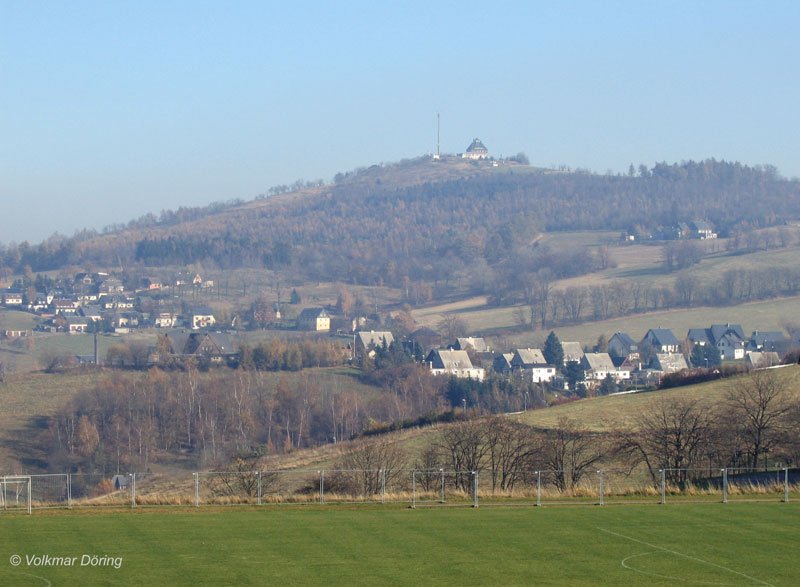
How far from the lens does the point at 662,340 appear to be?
132 metres

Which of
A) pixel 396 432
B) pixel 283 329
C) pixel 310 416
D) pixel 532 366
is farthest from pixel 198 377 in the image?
pixel 283 329

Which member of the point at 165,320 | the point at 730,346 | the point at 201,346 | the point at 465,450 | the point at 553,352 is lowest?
the point at 465,450

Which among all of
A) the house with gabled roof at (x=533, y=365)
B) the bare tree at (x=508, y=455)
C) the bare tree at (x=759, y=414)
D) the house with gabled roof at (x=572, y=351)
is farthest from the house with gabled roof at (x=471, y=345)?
the bare tree at (x=508, y=455)

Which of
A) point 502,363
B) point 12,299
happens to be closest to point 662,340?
point 502,363

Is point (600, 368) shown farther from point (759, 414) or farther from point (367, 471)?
point (367, 471)

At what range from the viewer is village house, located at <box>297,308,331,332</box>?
164 meters

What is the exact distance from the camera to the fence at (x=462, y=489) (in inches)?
1170

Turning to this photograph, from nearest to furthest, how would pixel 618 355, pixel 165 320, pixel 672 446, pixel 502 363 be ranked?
1. pixel 672 446
2. pixel 502 363
3. pixel 618 355
4. pixel 165 320

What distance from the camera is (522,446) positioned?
40.0 metres

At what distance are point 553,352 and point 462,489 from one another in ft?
304

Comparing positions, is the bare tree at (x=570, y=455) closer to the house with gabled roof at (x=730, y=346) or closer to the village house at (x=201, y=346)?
the village house at (x=201, y=346)

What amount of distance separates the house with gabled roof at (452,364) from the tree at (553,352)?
740cm

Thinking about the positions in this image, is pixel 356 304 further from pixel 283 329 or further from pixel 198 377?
pixel 198 377

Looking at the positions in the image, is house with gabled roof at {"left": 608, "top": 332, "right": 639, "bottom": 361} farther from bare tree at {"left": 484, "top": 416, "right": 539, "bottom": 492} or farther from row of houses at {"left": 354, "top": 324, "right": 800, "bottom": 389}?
bare tree at {"left": 484, "top": 416, "right": 539, "bottom": 492}
